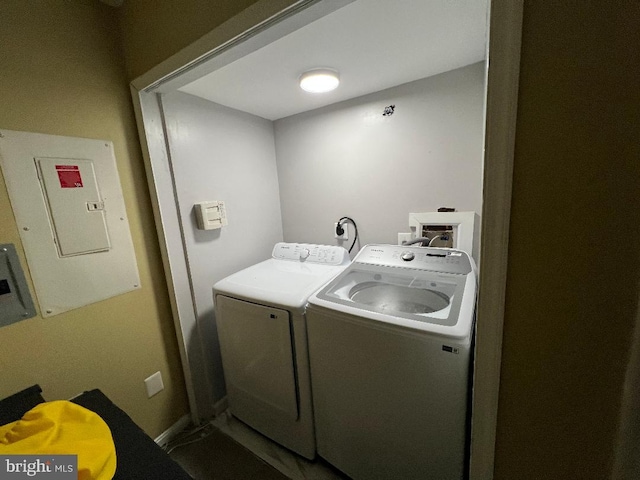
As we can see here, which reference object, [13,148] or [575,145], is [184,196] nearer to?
[13,148]

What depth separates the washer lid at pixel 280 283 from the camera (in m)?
1.28

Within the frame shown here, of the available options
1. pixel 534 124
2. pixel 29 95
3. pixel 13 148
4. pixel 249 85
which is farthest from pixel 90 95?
pixel 534 124

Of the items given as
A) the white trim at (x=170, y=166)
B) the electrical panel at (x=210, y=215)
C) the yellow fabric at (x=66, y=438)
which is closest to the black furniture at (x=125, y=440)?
the yellow fabric at (x=66, y=438)

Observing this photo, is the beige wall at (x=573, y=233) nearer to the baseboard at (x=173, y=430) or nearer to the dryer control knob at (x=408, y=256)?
the dryer control knob at (x=408, y=256)

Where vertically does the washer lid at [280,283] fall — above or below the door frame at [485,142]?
below

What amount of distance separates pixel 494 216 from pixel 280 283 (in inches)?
45.9

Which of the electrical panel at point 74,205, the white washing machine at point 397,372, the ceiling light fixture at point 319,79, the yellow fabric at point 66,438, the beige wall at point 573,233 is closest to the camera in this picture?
the beige wall at point 573,233

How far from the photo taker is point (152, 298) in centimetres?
145

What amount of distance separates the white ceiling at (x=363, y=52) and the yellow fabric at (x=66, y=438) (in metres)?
1.59

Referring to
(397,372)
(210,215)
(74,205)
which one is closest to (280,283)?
(210,215)

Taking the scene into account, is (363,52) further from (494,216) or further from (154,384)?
(154,384)

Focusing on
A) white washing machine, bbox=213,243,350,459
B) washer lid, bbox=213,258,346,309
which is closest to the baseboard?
white washing machine, bbox=213,243,350,459

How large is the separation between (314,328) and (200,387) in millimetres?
1105

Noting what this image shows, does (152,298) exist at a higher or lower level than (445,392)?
higher
